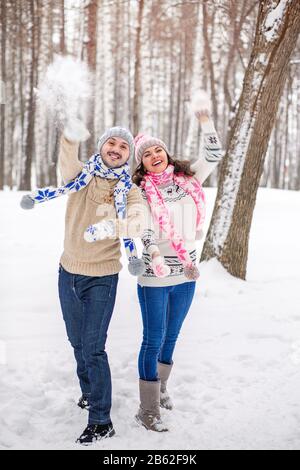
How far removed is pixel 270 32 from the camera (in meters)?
5.45

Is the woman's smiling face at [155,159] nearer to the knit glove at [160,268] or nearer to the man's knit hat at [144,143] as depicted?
the man's knit hat at [144,143]

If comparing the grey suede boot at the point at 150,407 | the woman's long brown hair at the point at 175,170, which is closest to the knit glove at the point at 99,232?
the woman's long brown hair at the point at 175,170

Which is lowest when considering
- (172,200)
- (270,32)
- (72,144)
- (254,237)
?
(254,237)

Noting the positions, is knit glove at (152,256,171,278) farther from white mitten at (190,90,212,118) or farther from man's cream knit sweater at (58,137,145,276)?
white mitten at (190,90,212,118)

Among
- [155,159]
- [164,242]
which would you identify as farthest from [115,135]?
[164,242]

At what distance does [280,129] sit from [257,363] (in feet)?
79.5

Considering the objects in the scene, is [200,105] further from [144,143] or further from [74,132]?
[74,132]

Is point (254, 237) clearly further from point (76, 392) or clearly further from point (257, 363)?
point (76, 392)

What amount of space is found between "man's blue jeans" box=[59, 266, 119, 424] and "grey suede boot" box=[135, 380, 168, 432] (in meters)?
0.27

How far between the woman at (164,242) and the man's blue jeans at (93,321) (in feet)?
0.91

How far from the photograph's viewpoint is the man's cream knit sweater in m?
2.83

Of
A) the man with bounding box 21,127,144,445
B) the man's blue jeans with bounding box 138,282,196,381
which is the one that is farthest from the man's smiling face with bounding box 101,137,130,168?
the man's blue jeans with bounding box 138,282,196,381
